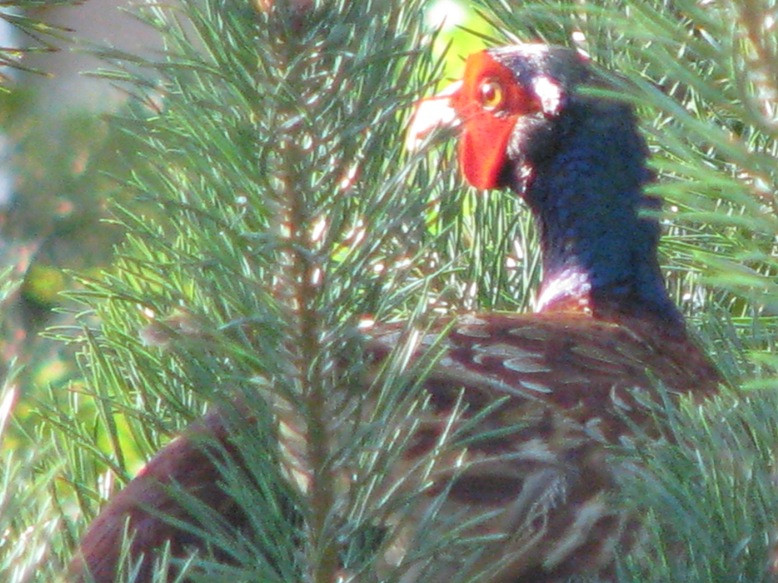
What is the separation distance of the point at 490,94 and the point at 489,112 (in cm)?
3

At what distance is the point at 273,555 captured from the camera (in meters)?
0.61

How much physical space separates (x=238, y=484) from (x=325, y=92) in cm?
18

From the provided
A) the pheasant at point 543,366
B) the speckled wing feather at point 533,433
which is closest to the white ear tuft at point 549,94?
the pheasant at point 543,366

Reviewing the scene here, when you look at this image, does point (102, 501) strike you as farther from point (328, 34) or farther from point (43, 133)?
point (328, 34)

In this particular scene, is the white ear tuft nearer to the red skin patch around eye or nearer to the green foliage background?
the red skin patch around eye

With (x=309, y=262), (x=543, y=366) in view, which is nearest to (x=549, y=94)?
(x=543, y=366)

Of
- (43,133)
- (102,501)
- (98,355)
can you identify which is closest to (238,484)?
(98,355)

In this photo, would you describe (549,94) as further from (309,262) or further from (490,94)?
(309,262)

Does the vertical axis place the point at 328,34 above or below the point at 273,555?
above

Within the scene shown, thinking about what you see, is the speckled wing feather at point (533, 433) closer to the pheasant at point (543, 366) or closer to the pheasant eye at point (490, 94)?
the pheasant at point (543, 366)

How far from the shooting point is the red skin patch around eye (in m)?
1.80

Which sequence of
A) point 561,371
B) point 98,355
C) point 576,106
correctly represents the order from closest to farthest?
1. point 98,355
2. point 561,371
3. point 576,106

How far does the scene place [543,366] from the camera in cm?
130

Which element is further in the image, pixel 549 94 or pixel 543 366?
pixel 549 94
